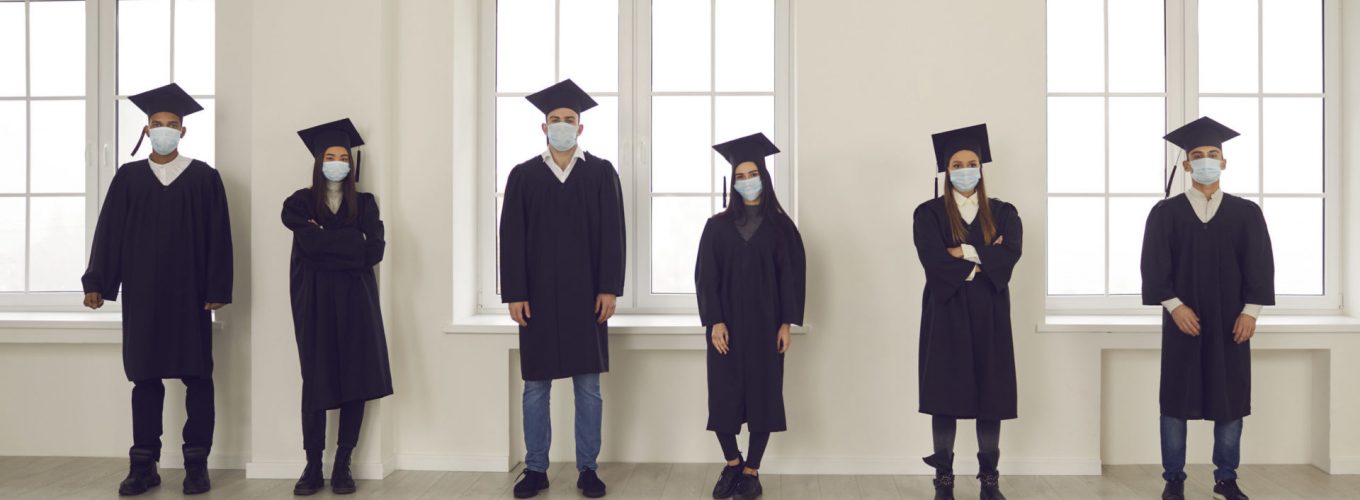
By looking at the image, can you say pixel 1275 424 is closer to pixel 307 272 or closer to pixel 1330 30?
pixel 1330 30

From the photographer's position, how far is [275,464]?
4.02 metres

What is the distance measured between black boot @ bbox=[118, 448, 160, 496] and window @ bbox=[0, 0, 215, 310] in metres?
1.32

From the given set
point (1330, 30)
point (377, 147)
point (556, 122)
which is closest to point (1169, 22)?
point (1330, 30)

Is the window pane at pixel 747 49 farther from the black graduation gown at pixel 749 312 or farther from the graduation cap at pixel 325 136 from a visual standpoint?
the graduation cap at pixel 325 136

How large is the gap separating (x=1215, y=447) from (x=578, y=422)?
2560 millimetres

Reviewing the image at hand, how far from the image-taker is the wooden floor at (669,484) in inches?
147

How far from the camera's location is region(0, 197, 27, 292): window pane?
15.3 ft

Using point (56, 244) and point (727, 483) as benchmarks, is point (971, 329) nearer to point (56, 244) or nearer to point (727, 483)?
point (727, 483)

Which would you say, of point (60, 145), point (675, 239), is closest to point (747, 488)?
point (675, 239)

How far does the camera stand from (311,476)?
3.80 metres

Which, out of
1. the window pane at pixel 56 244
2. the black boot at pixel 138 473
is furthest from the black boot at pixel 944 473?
the window pane at pixel 56 244

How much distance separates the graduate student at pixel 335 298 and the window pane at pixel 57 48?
1.82 metres

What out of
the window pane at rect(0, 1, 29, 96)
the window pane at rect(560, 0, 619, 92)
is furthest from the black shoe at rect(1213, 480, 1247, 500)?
the window pane at rect(0, 1, 29, 96)

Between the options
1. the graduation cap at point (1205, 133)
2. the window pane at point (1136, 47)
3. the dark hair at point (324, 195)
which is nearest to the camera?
the graduation cap at point (1205, 133)
